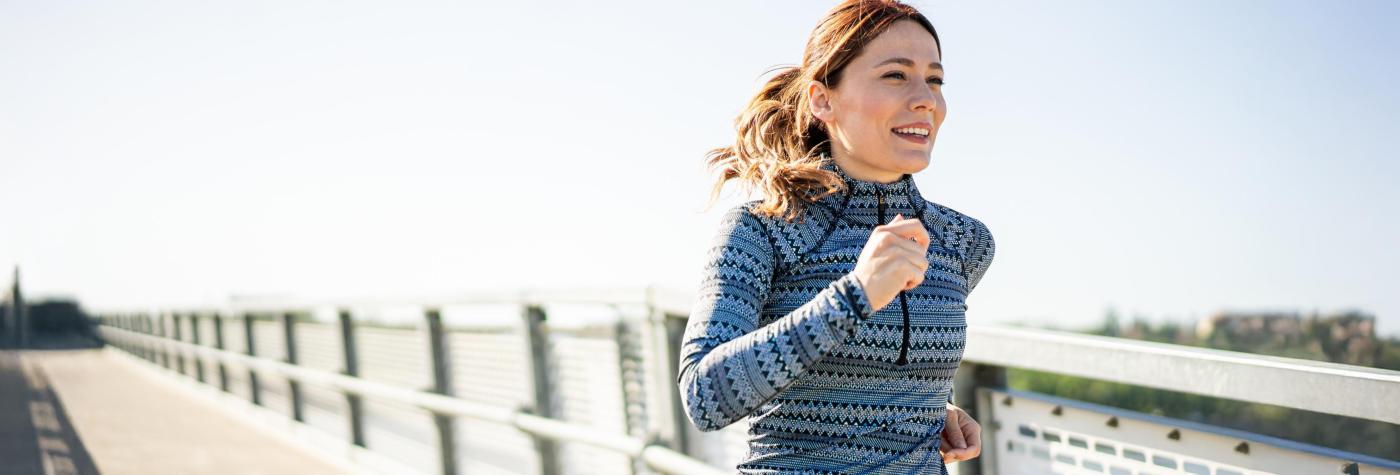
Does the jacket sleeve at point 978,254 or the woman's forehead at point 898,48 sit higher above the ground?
the woman's forehead at point 898,48

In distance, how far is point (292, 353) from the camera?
316 inches

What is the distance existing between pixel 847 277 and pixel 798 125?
0.44 metres

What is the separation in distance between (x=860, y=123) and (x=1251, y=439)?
2.65ft

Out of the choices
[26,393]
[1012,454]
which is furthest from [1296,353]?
[1012,454]

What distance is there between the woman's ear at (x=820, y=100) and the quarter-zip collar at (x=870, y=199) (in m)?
0.06

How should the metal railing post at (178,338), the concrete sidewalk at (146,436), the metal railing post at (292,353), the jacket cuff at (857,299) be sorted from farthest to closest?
1. the metal railing post at (178,338)
2. the metal railing post at (292,353)
3. the concrete sidewalk at (146,436)
4. the jacket cuff at (857,299)

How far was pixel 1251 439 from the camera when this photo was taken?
1.74m

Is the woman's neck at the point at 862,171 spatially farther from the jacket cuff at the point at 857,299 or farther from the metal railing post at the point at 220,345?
the metal railing post at the point at 220,345

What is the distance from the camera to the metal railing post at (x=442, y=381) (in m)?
5.01

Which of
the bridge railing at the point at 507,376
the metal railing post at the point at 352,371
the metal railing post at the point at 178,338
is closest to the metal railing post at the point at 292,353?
the bridge railing at the point at 507,376

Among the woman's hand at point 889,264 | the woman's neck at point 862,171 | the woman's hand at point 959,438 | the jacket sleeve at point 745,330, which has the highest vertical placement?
the woman's neck at point 862,171

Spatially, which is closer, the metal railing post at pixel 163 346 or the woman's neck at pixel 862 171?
the woman's neck at pixel 862 171

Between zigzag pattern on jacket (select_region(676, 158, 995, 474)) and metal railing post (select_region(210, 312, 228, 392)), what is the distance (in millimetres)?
10238

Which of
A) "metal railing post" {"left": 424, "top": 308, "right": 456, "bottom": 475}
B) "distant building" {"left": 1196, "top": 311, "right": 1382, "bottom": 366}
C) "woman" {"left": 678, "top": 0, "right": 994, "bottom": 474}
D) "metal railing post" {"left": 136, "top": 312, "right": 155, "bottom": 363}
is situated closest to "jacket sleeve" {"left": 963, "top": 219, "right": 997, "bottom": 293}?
"woman" {"left": 678, "top": 0, "right": 994, "bottom": 474}
